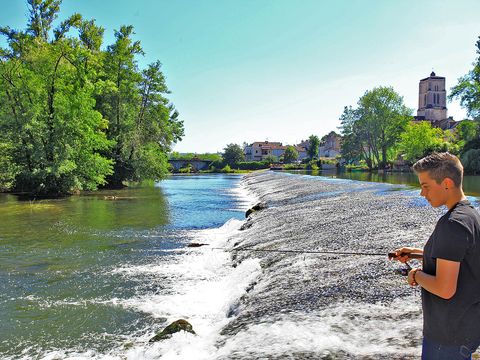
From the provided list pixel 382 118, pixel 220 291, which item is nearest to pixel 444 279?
pixel 220 291

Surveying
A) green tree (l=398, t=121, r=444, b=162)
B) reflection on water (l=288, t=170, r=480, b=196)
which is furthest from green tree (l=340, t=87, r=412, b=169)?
reflection on water (l=288, t=170, r=480, b=196)

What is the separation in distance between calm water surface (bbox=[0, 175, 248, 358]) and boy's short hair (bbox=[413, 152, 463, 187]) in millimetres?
5518

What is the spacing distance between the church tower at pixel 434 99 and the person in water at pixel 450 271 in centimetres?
15367

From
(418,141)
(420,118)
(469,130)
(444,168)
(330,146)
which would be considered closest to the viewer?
(444,168)

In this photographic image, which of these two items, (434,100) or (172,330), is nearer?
(172,330)

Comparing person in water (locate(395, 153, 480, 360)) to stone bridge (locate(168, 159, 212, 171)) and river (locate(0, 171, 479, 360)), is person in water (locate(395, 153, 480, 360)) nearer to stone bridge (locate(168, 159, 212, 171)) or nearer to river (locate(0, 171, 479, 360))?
river (locate(0, 171, 479, 360))

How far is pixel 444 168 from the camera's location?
242 centimetres

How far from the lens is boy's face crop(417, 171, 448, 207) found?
2.45m

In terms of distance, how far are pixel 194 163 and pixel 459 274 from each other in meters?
121

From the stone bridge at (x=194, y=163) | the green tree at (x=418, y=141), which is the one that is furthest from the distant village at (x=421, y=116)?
the green tree at (x=418, y=141)

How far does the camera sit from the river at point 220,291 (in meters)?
5.11

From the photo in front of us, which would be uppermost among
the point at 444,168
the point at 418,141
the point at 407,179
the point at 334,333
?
the point at 418,141

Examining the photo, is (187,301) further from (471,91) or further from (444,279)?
(471,91)

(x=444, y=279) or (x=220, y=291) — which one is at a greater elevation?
(x=444, y=279)
